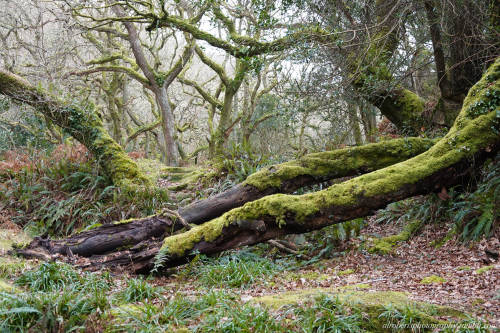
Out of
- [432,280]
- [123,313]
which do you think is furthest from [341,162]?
[123,313]

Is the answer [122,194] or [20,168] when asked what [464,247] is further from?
[20,168]

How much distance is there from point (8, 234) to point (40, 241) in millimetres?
2541

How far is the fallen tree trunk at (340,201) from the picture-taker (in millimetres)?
5176

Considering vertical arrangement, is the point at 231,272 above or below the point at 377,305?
above

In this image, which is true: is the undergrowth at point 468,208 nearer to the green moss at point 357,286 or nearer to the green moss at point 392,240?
the green moss at point 392,240

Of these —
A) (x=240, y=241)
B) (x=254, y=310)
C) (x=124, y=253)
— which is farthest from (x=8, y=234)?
(x=254, y=310)

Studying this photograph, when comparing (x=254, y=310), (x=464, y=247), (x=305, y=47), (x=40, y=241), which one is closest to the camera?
(x=254, y=310)

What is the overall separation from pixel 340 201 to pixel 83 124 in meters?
7.20

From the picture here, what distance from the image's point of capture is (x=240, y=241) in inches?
212

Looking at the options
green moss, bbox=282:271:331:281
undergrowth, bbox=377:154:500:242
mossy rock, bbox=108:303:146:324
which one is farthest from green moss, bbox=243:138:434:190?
mossy rock, bbox=108:303:146:324

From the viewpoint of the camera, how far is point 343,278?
16.2 ft

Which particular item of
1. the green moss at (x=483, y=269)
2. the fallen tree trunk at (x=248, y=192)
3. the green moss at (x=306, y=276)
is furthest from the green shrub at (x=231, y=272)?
the green moss at (x=483, y=269)

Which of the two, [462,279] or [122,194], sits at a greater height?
[122,194]

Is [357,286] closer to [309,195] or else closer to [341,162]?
[309,195]
